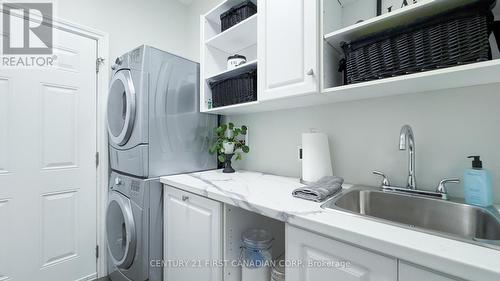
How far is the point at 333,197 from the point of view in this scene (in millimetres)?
1029

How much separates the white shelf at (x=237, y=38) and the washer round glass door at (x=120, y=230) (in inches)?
56.7

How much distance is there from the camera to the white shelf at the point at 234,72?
1.46m

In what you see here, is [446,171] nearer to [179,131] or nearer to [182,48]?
[179,131]

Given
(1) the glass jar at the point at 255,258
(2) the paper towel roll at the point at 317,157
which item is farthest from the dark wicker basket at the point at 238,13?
(1) the glass jar at the point at 255,258

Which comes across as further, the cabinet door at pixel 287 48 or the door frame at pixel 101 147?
the door frame at pixel 101 147

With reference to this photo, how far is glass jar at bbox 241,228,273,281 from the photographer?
1.15 m

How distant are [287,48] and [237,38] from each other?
0.67 m

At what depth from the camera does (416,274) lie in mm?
579

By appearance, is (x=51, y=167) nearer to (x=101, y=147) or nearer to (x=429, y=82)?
(x=101, y=147)

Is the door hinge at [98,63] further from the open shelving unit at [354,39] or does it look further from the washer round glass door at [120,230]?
the washer round glass door at [120,230]

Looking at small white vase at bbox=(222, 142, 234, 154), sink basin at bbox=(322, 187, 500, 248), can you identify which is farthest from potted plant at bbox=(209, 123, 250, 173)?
sink basin at bbox=(322, 187, 500, 248)

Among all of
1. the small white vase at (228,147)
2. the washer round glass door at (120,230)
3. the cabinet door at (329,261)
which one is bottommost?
the washer round glass door at (120,230)

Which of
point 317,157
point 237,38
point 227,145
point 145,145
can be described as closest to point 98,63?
point 145,145

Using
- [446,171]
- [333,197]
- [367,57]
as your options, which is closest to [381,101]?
[367,57]
